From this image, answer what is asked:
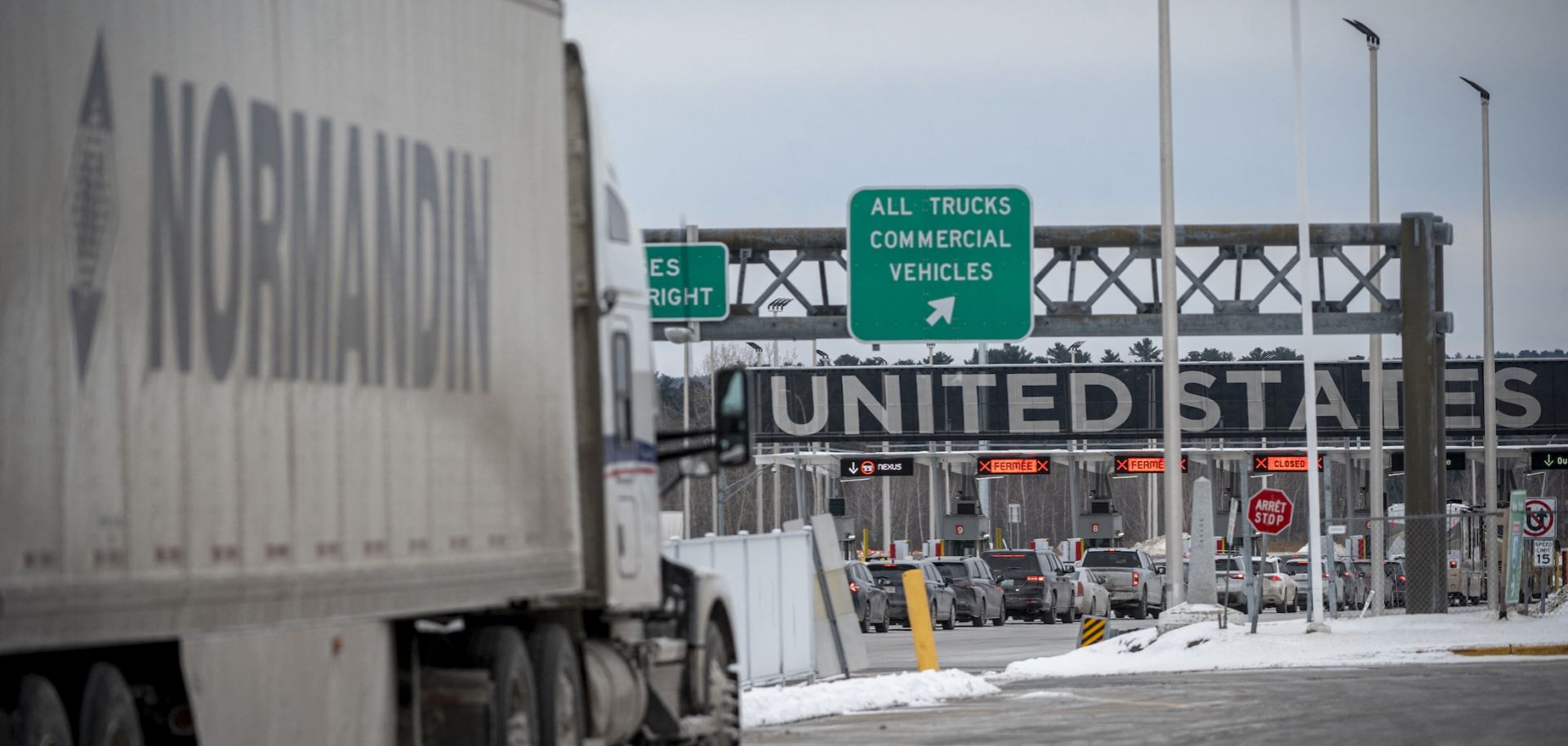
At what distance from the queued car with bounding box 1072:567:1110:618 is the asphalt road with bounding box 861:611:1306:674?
0.41m

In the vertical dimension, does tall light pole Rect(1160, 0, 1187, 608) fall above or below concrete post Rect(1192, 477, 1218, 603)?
above

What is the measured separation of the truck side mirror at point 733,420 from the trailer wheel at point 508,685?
2.42m

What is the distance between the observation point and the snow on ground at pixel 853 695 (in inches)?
717

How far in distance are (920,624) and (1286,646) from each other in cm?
665

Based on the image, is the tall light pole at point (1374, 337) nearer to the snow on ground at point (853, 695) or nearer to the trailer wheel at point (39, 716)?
the snow on ground at point (853, 695)

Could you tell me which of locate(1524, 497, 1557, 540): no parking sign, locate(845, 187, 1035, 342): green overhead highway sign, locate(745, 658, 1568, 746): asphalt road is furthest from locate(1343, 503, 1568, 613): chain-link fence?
locate(745, 658, 1568, 746): asphalt road

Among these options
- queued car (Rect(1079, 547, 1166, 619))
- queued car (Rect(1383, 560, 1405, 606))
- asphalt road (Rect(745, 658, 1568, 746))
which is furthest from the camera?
queued car (Rect(1383, 560, 1405, 606))

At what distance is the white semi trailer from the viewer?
6.66 m

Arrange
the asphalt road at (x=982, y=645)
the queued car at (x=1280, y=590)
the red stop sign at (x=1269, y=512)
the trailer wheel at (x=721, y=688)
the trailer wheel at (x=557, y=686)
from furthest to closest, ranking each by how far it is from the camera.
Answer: the queued car at (x=1280, y=590) → the asphalt road at (x=982, y=645) → the red stop sign at (x=1269, y=512) → the trailer wheel at (x=721, y=688) → the trailer wheel at (x=557, y=686)

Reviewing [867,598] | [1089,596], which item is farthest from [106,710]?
[1089,596]

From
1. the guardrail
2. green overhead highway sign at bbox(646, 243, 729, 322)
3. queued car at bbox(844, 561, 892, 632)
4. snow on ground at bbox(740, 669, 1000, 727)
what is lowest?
queued car at bbox(844, 561, 892, 632)

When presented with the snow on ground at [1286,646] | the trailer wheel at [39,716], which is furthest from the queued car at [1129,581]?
the trailer wheel at [39,716]

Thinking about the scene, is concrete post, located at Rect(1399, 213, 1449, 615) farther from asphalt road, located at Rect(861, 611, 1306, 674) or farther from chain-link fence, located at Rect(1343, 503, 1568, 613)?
asphalt road, located at Rect(861, 611, 1306, 674)

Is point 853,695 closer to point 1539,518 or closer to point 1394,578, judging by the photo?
point 1539,518
